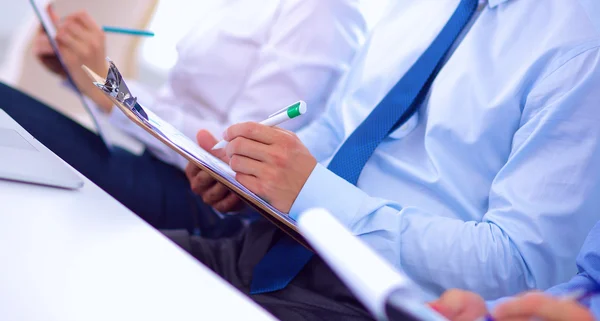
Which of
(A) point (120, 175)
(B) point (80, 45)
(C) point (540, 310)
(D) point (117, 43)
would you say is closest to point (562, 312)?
(C) point (540, 310)

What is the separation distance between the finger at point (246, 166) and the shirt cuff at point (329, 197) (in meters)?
0.06

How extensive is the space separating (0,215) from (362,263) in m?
0.34

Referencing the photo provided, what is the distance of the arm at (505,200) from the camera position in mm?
729

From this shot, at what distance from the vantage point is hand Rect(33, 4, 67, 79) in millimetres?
1336

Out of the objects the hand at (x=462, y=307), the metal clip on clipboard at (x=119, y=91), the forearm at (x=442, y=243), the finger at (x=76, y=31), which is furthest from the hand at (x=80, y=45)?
the hand at (x=462, y=307)

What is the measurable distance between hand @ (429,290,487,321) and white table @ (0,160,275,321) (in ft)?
0.47

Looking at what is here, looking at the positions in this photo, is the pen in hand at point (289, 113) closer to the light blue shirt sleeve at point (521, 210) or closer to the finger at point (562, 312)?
the light blue shirt sleeve at point (521, 210)

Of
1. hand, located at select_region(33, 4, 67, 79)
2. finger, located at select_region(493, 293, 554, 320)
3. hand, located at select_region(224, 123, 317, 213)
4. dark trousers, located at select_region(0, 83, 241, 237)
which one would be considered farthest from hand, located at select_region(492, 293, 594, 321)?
hand, located at select_region(33, 4, 67, 79)

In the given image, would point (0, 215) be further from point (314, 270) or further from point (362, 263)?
point (314, 270)

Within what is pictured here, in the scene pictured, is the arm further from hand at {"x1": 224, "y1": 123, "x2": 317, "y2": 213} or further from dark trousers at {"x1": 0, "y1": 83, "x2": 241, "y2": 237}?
Result: dark trousers at {"x1": 0, "y1": 83, "x2": 241, "y2": 237}

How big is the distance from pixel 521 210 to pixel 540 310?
0.37 meters

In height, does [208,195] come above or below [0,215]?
below

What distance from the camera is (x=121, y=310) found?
414mm

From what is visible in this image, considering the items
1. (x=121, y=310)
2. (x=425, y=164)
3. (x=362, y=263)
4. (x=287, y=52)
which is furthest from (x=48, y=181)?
(x=287, y=52)
